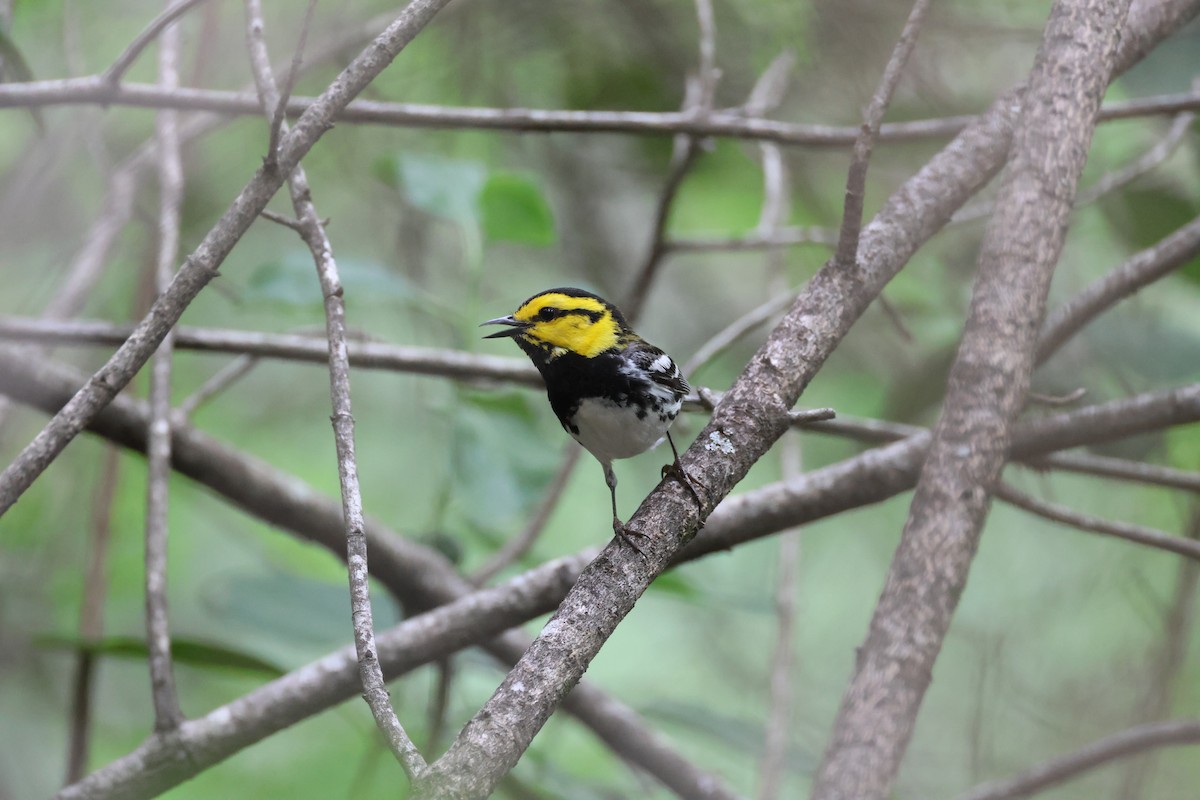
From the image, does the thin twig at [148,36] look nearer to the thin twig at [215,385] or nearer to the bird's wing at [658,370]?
the thin twig at [215,385]

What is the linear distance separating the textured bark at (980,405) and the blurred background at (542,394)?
1061 mm

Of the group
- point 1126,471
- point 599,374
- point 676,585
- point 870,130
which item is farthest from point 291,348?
point 1126,471

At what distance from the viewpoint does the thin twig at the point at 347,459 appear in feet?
4.62

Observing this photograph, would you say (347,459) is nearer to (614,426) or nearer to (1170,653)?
(614,426)

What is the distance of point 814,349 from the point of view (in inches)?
90.3

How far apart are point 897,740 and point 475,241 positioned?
315cm

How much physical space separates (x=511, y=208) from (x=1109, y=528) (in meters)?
2.37

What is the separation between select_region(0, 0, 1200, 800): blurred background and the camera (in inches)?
148

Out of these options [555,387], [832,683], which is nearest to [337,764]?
[555,387]

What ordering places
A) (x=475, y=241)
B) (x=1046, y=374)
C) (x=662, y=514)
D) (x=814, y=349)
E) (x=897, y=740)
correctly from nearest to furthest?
(x=897, y=740) < (x=662, y=514) < (x=814, y=349) < (x=475, y=241) < (x=1046, y=374)

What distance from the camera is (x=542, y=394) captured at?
5402 millimetres

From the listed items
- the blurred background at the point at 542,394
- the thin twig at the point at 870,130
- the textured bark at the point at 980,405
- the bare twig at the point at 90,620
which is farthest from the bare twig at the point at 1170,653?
the bare twig at the point at 90,620

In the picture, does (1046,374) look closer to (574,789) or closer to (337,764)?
(574,789)

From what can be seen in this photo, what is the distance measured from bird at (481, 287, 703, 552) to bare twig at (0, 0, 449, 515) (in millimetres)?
1289
